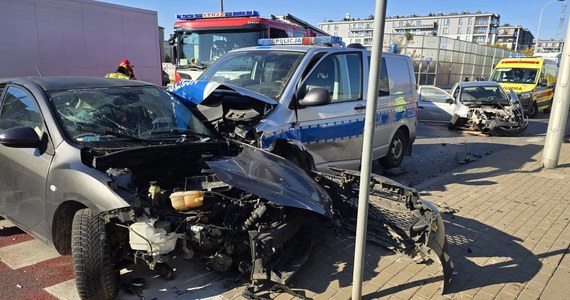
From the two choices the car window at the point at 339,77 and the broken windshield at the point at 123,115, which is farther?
the car window at the point at 339,77

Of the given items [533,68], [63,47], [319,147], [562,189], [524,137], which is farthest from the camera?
[533,68]

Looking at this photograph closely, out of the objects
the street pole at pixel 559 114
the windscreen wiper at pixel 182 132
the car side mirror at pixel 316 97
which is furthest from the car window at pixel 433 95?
the windscreen wiper at pixel 182 132

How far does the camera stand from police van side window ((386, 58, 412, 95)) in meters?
6.75

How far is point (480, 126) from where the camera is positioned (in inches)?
485

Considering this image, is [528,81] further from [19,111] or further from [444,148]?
[19,111]

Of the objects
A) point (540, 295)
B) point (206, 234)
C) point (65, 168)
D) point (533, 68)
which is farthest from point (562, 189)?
point (533, 68)

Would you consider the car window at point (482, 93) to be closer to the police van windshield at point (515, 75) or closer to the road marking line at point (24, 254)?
the police van windshield at point (515, 75)

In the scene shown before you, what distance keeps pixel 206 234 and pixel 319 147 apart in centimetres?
269

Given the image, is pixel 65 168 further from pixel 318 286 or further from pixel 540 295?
pixel 540 295

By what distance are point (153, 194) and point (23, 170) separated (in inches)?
54.8

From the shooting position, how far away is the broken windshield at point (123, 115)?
337cm

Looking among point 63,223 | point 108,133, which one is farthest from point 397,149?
point 63,223

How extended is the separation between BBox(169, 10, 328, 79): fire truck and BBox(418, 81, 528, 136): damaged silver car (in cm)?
578

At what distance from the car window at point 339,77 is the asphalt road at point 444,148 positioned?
2069 millimetres
